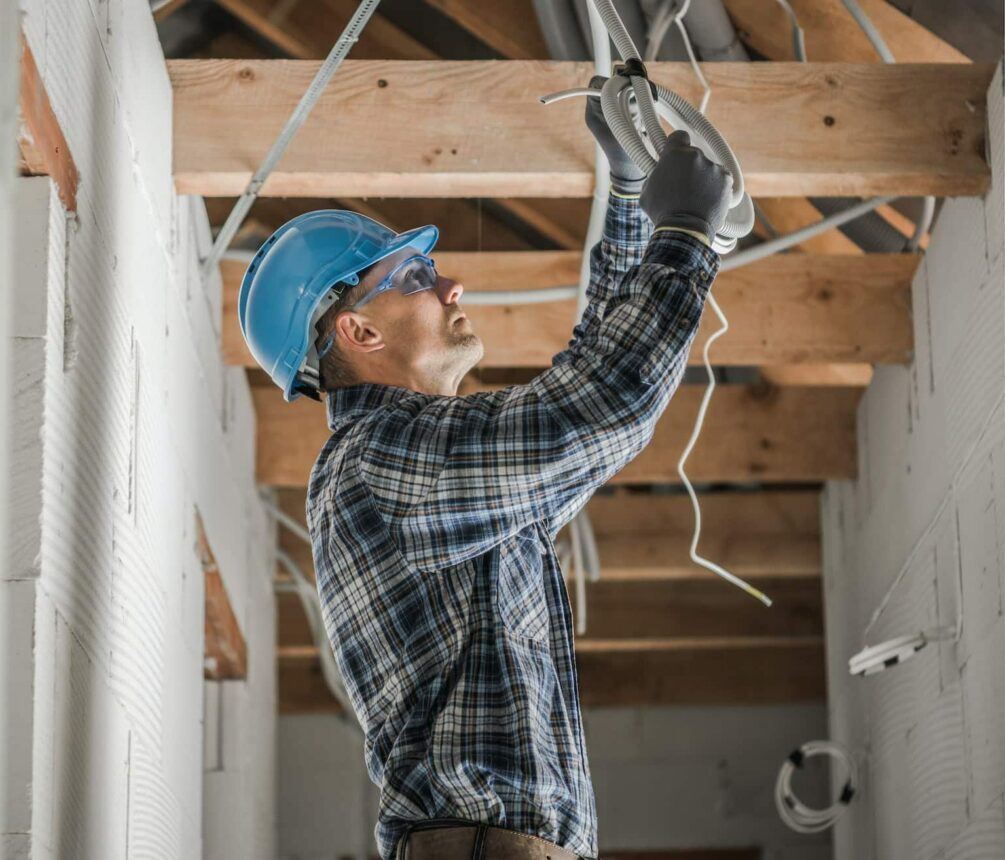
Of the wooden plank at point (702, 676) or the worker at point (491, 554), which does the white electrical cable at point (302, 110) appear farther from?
the wooden plank at point (702, 676)

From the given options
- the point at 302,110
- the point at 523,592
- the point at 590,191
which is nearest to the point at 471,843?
the point at 523,592

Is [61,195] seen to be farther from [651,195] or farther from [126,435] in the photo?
[651,195]

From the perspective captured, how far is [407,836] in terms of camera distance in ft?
5.94

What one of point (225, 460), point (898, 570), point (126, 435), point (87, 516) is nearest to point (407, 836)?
point (87, 516)

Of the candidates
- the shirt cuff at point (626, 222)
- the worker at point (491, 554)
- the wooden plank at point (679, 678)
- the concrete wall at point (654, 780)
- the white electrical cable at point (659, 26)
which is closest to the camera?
the worker at point (491, 554)

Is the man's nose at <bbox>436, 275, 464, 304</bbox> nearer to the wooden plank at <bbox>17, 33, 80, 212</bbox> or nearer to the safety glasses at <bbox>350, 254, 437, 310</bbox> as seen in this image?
the safety glasses at <bbox>350, 254, 437, 310</bbox>

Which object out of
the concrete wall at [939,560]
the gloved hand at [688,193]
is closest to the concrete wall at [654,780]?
the concrete wall at [939,560]

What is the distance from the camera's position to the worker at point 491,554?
1793mm

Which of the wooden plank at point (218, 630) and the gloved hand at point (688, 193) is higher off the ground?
the gloved hand at point (688, 193)

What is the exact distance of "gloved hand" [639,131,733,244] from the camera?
1.89 m

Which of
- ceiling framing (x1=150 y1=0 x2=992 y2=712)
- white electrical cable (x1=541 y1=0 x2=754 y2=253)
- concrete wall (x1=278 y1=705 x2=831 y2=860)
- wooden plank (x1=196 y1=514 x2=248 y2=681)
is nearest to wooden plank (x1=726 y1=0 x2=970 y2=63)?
ceiling framing (x1=150 y1=0 x2=992 y2=712)

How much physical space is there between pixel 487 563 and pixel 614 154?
67 centimetres

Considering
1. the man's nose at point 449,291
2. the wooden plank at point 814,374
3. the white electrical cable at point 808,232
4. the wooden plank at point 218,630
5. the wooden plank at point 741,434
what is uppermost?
the wooden plank at point 814,374

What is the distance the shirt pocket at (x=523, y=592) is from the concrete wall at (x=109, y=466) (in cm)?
50
